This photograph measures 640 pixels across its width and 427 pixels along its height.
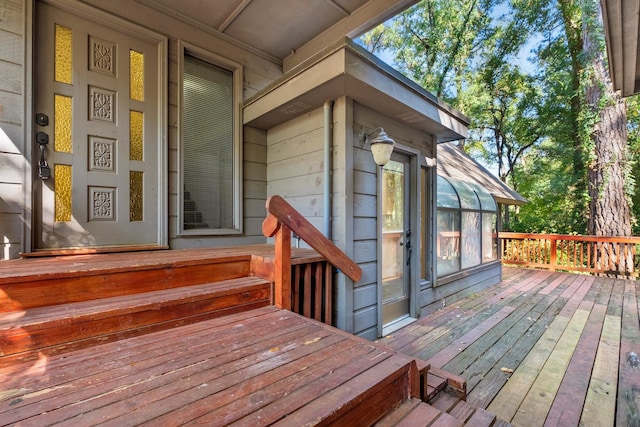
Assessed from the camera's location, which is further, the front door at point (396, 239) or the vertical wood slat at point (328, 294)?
the front door at point (396, 239)

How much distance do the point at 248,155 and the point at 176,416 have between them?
8.72ft

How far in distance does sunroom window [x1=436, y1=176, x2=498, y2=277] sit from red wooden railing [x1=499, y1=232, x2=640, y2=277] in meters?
1.91

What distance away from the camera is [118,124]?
8.06 feet

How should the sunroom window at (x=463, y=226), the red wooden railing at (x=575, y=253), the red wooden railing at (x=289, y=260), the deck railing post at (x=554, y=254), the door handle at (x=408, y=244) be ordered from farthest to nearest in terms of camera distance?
the deck railing post at (x=554, y=254), the red wooden railing at (x=575, y=253), the sunroom window at (x=463, y=226), the door handle at (x=408, y=244), the red wooden railing at (x=289, y=260)

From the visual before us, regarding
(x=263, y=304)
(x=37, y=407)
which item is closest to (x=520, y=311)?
(x=263, y=304)

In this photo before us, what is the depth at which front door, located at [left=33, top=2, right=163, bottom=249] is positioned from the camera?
7.16ft

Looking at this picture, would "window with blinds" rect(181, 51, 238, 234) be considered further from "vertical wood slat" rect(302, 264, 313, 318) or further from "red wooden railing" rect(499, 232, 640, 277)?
"red wooden railing" rect(499, 232, 640, 277)

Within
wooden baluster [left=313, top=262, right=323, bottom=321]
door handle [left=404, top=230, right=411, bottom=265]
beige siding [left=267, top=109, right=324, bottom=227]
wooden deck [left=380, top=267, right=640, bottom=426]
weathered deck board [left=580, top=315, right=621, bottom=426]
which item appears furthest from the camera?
door handle [left=404, top=230, right=411, bottom=265]

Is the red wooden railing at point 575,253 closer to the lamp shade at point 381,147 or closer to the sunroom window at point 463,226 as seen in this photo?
the sunroom window at point 463,226

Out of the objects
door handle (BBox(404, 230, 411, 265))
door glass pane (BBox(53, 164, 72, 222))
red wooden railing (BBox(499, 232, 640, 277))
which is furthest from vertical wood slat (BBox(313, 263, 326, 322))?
red wooden railing (BBox(499, 232, 640, 277))

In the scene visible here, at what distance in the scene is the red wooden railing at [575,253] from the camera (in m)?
5.59

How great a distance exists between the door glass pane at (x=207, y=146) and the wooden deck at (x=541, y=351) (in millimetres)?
2174

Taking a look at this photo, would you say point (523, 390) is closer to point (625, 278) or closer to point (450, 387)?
point (450, 387)

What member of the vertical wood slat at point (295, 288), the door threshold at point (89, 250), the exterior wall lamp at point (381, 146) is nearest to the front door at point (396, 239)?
the exterior wall lamp at point (381, 146)
